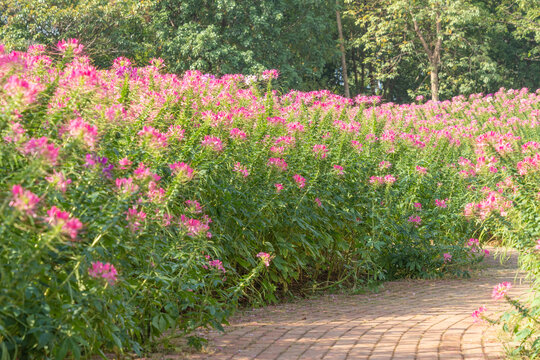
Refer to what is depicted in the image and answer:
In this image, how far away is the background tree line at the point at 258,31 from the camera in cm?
2434

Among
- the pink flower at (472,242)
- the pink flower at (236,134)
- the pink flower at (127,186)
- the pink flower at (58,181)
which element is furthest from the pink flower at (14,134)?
the pink flower at (472,242)

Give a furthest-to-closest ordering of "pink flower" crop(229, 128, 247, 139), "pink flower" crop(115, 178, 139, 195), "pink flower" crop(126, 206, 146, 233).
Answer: "pink flower" crop(229, 128, 247, 139)
"pink flower" crop(126, 206, 146, 233)
"pink flower" crop(115, 178, 139, 195)

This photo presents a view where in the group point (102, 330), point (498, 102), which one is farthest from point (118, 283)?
point (498, 102)

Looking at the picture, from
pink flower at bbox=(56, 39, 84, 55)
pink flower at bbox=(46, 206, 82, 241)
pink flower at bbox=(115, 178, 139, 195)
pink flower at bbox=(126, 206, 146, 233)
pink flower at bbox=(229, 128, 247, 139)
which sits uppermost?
pink flower at bbox=(56, 39, 84, 55)

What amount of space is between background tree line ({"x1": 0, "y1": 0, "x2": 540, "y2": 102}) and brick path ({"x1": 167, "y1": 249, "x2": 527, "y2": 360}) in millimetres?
19173

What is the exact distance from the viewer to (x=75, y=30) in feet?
79.2

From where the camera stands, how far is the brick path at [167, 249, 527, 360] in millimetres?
4227

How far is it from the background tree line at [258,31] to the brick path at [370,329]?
19.2 meters

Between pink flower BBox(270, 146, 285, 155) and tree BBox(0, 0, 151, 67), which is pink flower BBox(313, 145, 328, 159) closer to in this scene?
pink flower BBox(270, 146, 285, 155)

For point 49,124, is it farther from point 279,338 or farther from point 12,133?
point 279,338

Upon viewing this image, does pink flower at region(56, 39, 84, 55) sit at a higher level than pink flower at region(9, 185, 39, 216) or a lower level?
higher

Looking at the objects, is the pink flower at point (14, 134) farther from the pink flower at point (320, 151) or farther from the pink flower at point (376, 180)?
the pink flower at point (376, 180)

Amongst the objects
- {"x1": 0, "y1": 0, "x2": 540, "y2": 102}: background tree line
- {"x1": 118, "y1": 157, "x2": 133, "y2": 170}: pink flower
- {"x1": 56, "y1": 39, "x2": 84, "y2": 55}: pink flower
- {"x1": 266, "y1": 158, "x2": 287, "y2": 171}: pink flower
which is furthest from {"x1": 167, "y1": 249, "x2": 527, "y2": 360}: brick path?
{"x1": 0, "y1": 0, "x2": 540, "y2": 102}: background tree line

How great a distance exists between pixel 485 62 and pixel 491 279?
24237mm
